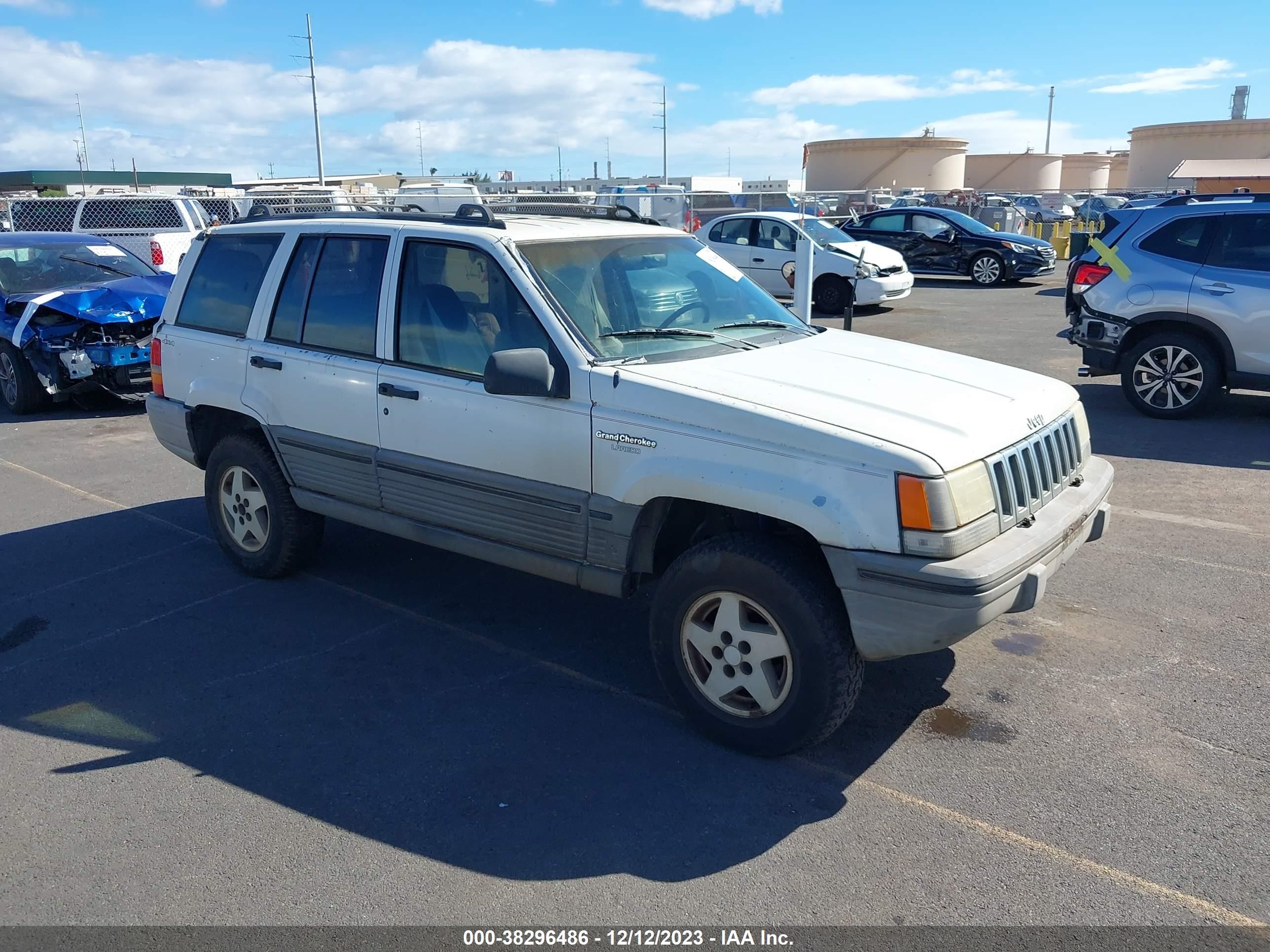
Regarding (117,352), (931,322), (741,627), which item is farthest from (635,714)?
(931,322)

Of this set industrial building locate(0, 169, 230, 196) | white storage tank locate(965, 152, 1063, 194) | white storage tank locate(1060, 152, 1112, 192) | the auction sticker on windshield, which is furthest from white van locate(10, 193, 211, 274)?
white storage tank locate(1060, 152, 1112, 192)

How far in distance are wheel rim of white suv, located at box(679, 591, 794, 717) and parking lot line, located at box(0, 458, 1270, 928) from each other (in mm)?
301

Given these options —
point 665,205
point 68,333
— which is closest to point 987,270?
point 665,205

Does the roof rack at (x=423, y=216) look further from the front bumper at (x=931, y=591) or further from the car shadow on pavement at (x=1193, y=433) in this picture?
the car shadow on pavement at (x=1193, y=433)

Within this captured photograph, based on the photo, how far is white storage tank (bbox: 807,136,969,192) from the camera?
186 ft

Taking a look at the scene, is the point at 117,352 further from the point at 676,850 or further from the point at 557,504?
the point at 676,850

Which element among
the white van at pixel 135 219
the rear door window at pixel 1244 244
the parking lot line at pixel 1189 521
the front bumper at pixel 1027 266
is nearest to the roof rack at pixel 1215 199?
the rear door window at pixel 1244 244

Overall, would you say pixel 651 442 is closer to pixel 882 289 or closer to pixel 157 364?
pixel 157 364

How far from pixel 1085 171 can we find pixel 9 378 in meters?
75.7

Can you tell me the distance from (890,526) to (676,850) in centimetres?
126

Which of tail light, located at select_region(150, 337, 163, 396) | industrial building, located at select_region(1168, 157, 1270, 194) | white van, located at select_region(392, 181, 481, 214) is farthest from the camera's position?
industrial building, located at select_region(1168, 157, 1270, 194)

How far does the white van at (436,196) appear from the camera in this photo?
53.8 ft

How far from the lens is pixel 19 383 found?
10.4m

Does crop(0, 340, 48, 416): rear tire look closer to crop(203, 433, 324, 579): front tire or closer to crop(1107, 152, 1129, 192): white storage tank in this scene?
crop(203, 433, 324, 579): front tire
